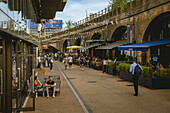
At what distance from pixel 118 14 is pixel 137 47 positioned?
41.3 feet


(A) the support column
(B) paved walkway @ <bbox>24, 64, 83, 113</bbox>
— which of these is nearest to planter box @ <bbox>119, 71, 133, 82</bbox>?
(B) paved walkway @ <bbox>24, 64, 83, 113</bbox>

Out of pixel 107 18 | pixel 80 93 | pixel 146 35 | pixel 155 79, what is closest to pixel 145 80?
pixel 155 79

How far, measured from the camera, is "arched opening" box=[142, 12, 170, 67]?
772 inches

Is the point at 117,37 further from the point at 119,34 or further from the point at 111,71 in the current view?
the point at 111,71

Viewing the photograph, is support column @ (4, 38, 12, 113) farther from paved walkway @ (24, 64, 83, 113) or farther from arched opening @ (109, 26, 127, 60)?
arched opening @ (109, 26, 127, 60)

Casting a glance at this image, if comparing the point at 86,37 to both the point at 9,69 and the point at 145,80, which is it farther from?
the point at 9,69

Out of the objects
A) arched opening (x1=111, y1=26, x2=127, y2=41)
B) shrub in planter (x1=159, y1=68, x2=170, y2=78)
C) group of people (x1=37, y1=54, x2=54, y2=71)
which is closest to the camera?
shrub in planter (x1=159, y1=68, x2=170, y2=78)

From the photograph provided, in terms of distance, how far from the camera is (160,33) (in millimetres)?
20797

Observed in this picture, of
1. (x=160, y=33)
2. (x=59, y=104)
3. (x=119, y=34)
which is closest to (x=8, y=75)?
(x=59, y=104)

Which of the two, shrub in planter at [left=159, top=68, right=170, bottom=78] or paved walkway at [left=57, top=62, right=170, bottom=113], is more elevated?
shrub in planter at [left=159, top=68, right=170, bottom=78]

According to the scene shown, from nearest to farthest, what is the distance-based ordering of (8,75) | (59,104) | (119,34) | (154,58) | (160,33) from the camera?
(8,75)
(59,104)
(154,58)
(160,33)
(119,34)

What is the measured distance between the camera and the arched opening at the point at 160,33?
64.3 ft

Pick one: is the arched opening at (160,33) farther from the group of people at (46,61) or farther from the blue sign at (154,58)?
the group of people at (46,61)

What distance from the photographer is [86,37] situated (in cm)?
4069
